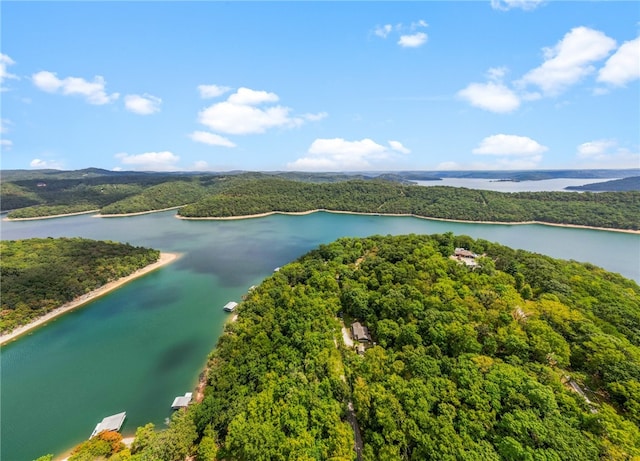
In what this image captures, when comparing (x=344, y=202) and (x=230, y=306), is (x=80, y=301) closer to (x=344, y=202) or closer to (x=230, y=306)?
(x=230, y=306)

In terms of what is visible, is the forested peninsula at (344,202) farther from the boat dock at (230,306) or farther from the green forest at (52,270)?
the boat dock at (230,306)

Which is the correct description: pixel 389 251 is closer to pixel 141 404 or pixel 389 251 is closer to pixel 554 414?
pixel 554 414

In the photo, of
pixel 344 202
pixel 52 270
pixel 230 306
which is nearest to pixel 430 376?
pixel 230 306

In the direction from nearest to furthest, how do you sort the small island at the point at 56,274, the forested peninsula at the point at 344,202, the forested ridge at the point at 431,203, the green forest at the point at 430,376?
the green forest at the point at 430,376 → the small island at the point at 56,274 → the forested ridge at the point at 431,203 → the forested peninsula at the point at 344,202

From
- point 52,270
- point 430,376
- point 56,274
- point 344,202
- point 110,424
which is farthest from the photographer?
point 344,202

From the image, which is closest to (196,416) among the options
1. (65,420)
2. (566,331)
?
(65,420)

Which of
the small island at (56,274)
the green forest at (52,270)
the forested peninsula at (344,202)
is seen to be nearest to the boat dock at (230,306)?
the small island at (56,274)
